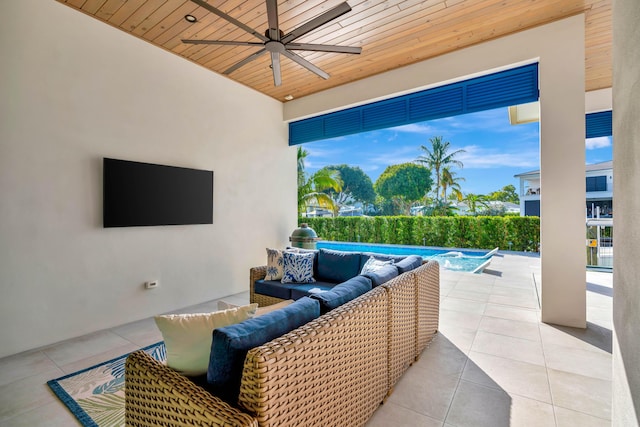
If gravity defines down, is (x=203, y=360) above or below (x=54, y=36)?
below

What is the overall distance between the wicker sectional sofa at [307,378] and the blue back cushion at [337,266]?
4.52 ft

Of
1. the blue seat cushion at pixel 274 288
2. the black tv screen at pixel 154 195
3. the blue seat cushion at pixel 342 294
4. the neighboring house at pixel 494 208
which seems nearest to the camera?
the blue seat cushion at pixel 342 294

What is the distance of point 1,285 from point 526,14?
584 centimetres

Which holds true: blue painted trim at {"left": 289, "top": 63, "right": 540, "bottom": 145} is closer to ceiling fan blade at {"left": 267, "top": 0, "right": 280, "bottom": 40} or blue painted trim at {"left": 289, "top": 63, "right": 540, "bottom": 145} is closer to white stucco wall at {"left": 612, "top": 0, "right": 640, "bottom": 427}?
ceiling fan blade at {"left": 267, "top": 0, "right": 280, "bottom": 40}

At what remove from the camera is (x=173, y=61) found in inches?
156

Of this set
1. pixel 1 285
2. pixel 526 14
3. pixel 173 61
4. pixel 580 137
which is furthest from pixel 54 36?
pixel 580 137

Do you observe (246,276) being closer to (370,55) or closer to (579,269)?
(370,55)

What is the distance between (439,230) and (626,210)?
9224 mm

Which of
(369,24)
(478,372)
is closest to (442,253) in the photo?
(478,372)

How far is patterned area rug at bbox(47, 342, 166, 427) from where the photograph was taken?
1.89 m

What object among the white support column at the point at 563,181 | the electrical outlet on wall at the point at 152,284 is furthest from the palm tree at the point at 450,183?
the electrical outlet on wall at the point at 152,284

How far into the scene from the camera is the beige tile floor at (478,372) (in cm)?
187

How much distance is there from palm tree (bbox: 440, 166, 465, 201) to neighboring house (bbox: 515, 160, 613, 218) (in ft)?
8.83

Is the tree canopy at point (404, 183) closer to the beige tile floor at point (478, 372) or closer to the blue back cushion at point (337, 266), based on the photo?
the beige tile floor at point (478, 372)
